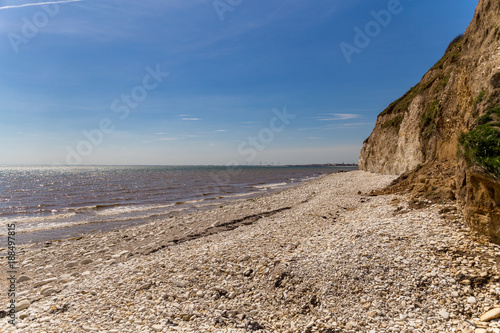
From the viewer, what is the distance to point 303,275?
7172 millimetres

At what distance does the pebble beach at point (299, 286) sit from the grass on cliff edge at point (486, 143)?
7.32 ft

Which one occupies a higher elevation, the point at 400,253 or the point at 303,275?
the point at 400,253

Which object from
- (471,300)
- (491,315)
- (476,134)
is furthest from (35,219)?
(476,134)

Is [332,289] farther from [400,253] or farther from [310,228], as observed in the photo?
[310,228]

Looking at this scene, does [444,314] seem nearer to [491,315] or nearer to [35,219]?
[491,315]

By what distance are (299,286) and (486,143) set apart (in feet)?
21.9

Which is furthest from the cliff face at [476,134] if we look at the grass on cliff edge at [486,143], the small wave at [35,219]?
the small wave at [35,219]

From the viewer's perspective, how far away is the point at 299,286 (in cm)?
681

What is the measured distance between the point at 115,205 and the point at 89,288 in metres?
21.7

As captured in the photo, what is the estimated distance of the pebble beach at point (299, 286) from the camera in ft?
18.4

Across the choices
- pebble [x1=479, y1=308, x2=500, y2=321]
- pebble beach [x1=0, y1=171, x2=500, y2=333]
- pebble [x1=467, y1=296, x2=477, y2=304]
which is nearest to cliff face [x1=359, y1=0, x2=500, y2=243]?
pebble beach [x1=0, y1=171, x2=500, y2=333]

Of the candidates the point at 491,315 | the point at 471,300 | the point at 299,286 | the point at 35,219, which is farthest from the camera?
the point at 35,219

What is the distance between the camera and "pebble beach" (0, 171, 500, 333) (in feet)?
18.4

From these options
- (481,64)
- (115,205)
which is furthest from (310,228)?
(115,205)
